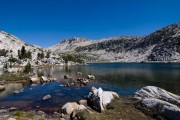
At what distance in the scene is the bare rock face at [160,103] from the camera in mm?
27844

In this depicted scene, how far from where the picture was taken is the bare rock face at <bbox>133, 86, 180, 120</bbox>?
27844mm

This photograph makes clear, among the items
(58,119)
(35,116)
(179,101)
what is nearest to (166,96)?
(179,101)

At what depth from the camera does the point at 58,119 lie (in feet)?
104

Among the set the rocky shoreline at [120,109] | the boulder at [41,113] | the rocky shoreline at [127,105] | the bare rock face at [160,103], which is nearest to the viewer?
the bare rock face at [160,103]

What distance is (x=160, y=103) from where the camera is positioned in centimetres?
3070

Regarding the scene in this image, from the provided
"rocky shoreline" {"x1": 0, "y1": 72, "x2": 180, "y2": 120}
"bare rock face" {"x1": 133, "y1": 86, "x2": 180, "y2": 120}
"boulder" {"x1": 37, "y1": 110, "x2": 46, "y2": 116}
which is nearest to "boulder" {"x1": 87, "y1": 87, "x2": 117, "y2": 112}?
"rocky shoreline" {"x1": 0, "y1": 72, "x2": 180, "y2": 120}

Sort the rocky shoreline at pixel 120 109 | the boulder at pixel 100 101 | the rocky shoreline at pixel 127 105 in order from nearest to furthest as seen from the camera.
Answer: the rocky shoreline at pixel 127 105
the rocky shoreline at pixel 120 109
the boulder at pixel 100 101

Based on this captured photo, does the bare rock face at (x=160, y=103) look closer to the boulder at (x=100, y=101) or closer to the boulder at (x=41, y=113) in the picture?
the boulder at (x=100, y=101)

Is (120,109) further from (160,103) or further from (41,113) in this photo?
(41,113)

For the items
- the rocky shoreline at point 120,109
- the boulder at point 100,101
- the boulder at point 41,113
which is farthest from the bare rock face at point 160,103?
the boulder at point 41,113

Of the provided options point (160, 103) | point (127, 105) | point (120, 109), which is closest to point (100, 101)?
point (120, 109)

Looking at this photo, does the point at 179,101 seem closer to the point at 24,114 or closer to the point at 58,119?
the point at 58,119

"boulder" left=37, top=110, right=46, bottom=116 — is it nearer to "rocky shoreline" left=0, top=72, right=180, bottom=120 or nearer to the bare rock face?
"rocky shoreline" left=0, top=72, right=180, bottom=120

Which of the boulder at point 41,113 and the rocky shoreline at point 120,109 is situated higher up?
the rocky shoreline at point 120,109
